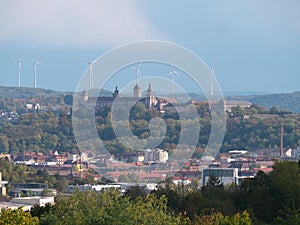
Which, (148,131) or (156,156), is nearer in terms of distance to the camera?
(156,156)

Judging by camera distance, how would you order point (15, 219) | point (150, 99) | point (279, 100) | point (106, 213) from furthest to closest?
point (279, 100) → point (150, 99) → point (15, 219) → point (106, 213)

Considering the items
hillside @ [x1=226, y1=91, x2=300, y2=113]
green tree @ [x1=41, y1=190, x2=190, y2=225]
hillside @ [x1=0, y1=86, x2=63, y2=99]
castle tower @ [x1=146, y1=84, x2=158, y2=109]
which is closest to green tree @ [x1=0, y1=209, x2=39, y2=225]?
green tree @ [x1=41, y1=190, x2=190, y2=225]

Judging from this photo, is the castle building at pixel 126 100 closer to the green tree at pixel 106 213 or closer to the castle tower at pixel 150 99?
the castle tower at pixel 150 99

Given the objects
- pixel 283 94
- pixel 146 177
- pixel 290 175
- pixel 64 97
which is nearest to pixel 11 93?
pixel 64 97

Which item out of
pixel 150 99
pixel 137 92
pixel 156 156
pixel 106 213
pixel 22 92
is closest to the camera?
pixel 106 213

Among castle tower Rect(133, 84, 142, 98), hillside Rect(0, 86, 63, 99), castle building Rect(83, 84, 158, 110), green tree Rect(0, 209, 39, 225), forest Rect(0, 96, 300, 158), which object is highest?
hillside Rect(0, 86, 63, 99)

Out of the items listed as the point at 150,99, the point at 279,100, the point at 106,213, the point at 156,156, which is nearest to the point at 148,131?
the point at 156,156

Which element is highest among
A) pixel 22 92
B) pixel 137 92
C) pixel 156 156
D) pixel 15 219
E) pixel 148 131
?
pixel 22 92

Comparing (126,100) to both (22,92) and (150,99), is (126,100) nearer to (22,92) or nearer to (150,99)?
(150,99)

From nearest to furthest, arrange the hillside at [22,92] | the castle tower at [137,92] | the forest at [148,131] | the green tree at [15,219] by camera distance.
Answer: the green tree at [15,219] → the forest at [148,131] → the castle tower at [137,92] → the hillside at [22,92]

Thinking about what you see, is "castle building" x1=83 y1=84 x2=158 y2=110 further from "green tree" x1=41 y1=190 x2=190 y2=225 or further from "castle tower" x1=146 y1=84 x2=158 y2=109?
"green tree" x1=41 y1=190 x2=190 y2=225

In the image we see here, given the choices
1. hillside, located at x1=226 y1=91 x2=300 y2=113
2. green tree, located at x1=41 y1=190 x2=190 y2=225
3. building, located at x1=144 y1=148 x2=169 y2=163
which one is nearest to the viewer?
green tree, located at x1=41 y1=190 x2=190 y2=225

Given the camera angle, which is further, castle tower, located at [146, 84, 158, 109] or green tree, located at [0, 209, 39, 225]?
castle tower, located at [146, 84, 158, 109]

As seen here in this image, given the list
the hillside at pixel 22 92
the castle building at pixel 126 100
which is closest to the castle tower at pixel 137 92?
the castle building at pixel 126 100
